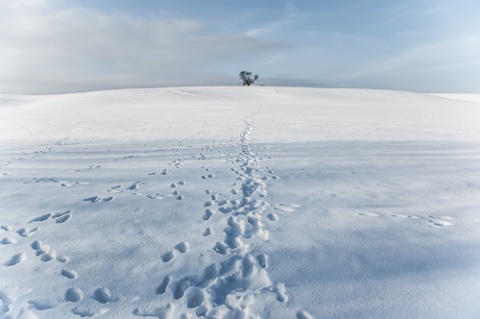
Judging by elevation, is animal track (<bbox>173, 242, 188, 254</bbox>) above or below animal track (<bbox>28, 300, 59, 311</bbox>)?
above

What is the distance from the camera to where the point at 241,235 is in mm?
3912

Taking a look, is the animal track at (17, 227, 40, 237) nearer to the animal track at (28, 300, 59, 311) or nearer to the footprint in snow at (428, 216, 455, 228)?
the animal track at (28, 300, 59, 311)

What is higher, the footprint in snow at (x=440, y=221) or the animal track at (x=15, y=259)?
the footprint in snow at (x=440, y=221)

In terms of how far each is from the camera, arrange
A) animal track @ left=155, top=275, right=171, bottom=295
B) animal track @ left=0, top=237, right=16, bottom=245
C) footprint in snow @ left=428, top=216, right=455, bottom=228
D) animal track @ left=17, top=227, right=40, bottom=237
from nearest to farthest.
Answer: animal track @ left=155, top=275, right=171, bottom=295 < animal track @ left=0, top=237, right=16, bottom=245 < animal track @ left=17, top=227, right=40, bottom=237 < footprint in snow @ left=428, top=216, right=455, bottom=228

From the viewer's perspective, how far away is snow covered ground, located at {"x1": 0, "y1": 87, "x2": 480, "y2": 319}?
2.78 meters

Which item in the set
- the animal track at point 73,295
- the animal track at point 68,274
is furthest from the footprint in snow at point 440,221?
the animal track at point 68,274

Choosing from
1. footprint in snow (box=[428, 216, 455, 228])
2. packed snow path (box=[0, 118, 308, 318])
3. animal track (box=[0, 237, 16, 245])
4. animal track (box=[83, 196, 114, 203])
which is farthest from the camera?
animal track (box=[83, 196, 114, 203])

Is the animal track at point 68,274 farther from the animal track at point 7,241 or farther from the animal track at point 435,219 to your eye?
the animal track at point 435,219

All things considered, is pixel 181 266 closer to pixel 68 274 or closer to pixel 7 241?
pixel 68 274

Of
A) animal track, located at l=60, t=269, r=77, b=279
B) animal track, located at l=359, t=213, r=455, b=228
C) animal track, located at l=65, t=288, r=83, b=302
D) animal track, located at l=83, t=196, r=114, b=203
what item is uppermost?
animal track, located at l=359, t=213, r=455, b=228

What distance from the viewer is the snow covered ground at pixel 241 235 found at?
278 centimetres

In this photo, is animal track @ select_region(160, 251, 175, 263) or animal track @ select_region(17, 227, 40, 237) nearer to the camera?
animal track @ select_region(160, 251, 175, 263)

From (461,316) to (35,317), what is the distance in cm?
420

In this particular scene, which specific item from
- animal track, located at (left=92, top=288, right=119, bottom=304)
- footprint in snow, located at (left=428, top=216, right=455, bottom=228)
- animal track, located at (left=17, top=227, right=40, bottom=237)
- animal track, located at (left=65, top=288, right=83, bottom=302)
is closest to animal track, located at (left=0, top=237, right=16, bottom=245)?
animal track, located at (left=17, top=227, right=40, bottom=237)
